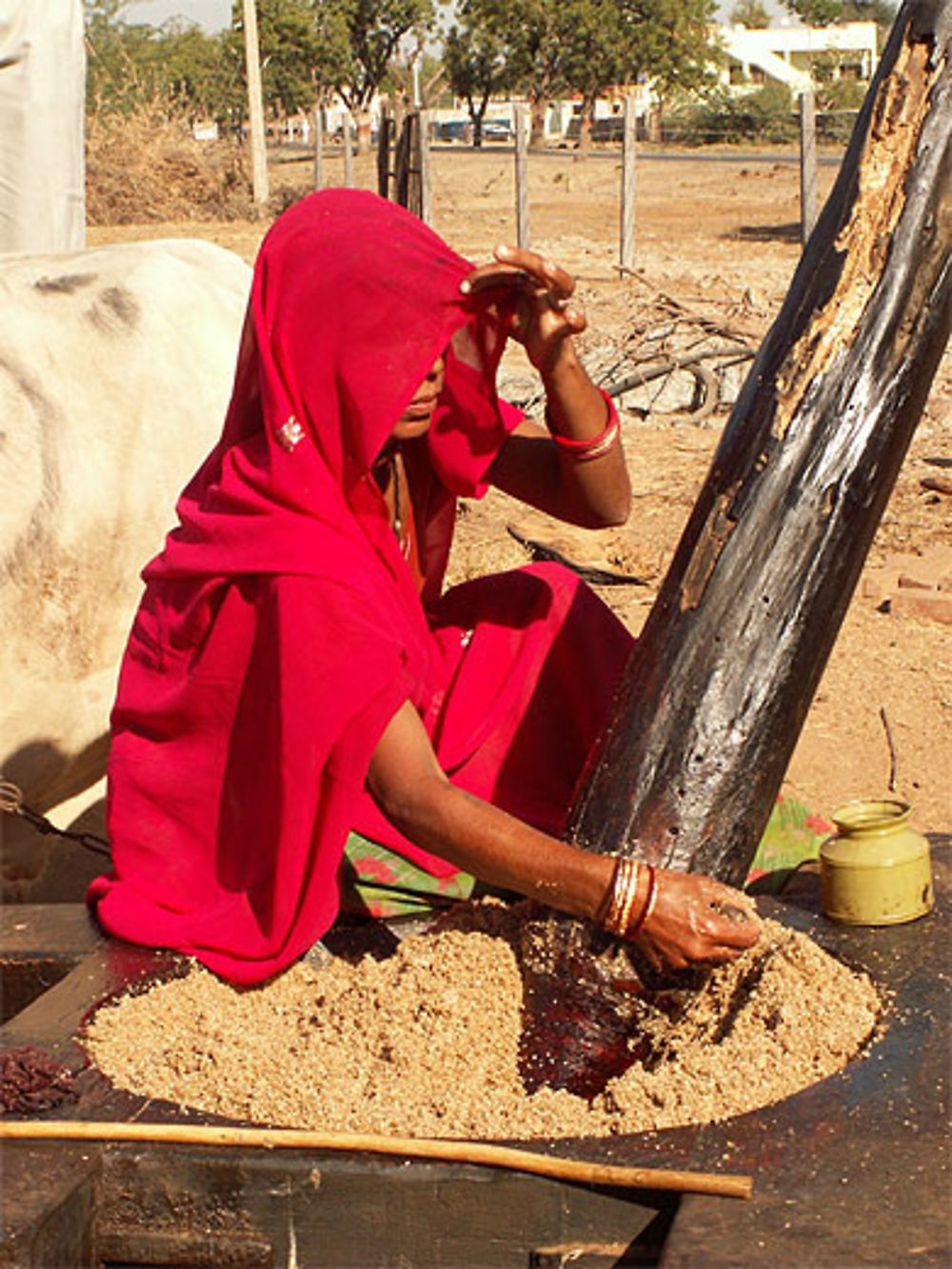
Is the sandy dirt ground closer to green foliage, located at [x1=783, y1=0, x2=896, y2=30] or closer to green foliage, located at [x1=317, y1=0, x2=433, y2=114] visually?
green foliage, located at [x1=317, y1=0, x2=433, y2=114]

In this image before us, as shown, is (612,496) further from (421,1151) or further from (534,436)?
(421,1151)

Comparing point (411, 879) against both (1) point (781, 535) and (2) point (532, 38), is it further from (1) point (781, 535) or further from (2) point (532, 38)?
(2) point (532, 38)

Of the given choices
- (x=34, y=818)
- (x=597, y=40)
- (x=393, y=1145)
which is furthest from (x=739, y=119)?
(x=393, y=1145)

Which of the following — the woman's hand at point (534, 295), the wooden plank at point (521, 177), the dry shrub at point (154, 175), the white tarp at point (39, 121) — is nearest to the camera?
the woman's hand at point (534, 295)

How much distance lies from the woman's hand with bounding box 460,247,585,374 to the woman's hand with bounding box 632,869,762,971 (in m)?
0.84

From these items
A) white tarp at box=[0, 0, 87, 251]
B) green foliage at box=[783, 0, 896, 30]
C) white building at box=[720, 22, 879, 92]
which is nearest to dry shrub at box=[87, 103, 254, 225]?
Result: white tarp at box=[0, 0, 87, 251]

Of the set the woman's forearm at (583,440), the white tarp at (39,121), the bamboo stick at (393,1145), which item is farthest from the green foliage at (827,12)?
the bamboo stick at (393,1145)

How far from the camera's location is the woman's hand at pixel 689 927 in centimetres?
246

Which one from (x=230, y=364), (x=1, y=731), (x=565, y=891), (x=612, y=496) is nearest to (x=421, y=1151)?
(x=565, y=891)

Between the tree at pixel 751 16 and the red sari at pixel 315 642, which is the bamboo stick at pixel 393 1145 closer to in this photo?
the red sari at pixel 315 642

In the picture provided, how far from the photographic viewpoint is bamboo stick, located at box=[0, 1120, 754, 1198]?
2.11 metres

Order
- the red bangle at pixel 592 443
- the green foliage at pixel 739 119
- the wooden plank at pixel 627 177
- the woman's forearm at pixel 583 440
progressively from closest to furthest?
the woman's forearm at pixel 583 440 < the red bangle at pixel 592 443 < the wooden plank at pixel 627 177 < the green foliage at pixel 739 119

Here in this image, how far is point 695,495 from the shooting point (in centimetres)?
740

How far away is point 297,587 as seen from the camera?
268cm
